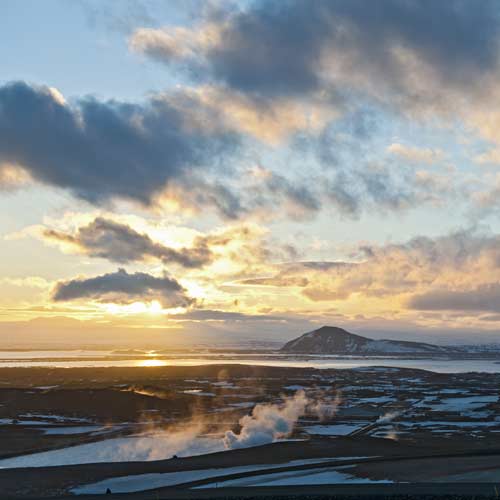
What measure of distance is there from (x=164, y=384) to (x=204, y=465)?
9099 cm

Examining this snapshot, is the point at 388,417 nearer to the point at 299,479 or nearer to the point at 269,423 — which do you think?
the point at 269,423

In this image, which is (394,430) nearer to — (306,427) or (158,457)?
(306,427)

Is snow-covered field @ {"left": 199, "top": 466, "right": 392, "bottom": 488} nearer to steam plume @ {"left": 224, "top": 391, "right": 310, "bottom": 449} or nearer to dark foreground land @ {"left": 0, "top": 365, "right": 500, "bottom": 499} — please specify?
dark foreground land @ {"left": 0, "top": 365, "right": 500, "bottom": 499}

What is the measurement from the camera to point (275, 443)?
63.0 meters

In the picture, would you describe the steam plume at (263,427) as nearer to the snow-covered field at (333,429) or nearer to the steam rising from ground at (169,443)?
the steam rising from ground at (169,443)

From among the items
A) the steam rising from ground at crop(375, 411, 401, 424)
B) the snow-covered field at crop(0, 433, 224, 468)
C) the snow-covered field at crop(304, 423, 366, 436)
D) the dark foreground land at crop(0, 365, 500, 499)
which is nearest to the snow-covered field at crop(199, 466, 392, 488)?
the dark foreground land at crop(0, 365, 500, 499)

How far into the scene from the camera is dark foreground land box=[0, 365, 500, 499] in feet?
147

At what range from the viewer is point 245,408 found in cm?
9681

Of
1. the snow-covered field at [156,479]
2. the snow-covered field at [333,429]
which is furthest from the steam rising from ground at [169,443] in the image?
the snow-covered field at [156,479]

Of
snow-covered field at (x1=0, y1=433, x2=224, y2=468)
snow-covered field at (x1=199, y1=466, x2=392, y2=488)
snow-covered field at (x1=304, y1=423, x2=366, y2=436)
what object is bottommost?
snow-covered field at (x1=0, y1=433, x2=224, y2=468)

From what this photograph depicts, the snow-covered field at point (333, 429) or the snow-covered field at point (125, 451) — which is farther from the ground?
the snow-covered field at point (333, 429)

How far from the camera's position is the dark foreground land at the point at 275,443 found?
44.7 metres

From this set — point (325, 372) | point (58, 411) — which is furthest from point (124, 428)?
point (325, 372)

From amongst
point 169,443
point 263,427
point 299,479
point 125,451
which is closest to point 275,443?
point 263,427
